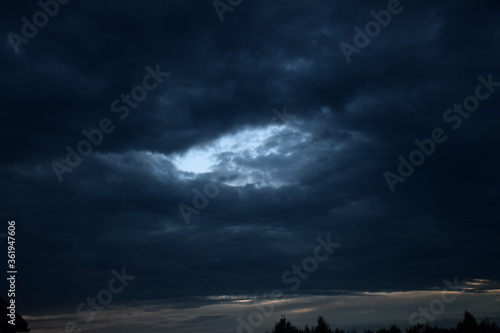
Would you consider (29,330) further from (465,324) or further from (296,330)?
(465,324)

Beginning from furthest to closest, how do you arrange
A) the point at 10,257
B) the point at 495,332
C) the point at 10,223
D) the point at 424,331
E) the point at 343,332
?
the point at 343,332, the point at 424,331, the point at 495,332, the point at 10,223, the point at 10,257

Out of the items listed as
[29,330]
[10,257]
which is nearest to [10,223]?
[10,257]

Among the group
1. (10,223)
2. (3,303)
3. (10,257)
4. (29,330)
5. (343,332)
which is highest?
(10,223)

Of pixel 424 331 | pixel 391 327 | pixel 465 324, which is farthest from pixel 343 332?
pixel 465 324

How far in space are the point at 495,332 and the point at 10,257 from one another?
4264cm

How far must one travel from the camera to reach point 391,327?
47.6 metres

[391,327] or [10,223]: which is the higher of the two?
[10,223]

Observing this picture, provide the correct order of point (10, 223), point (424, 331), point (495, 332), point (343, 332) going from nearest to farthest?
point (10, 223) → point (495, 332) → point (424, 331) → point (343, 332)

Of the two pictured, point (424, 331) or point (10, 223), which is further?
point (424, 331)

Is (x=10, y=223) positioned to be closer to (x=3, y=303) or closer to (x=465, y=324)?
(x=3, y=303)

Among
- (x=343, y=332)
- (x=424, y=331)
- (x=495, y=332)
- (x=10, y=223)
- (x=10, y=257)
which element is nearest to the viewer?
(x=10, y=257)

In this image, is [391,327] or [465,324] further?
[391,327]

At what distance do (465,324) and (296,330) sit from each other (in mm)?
19131

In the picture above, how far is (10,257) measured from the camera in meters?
25.5
